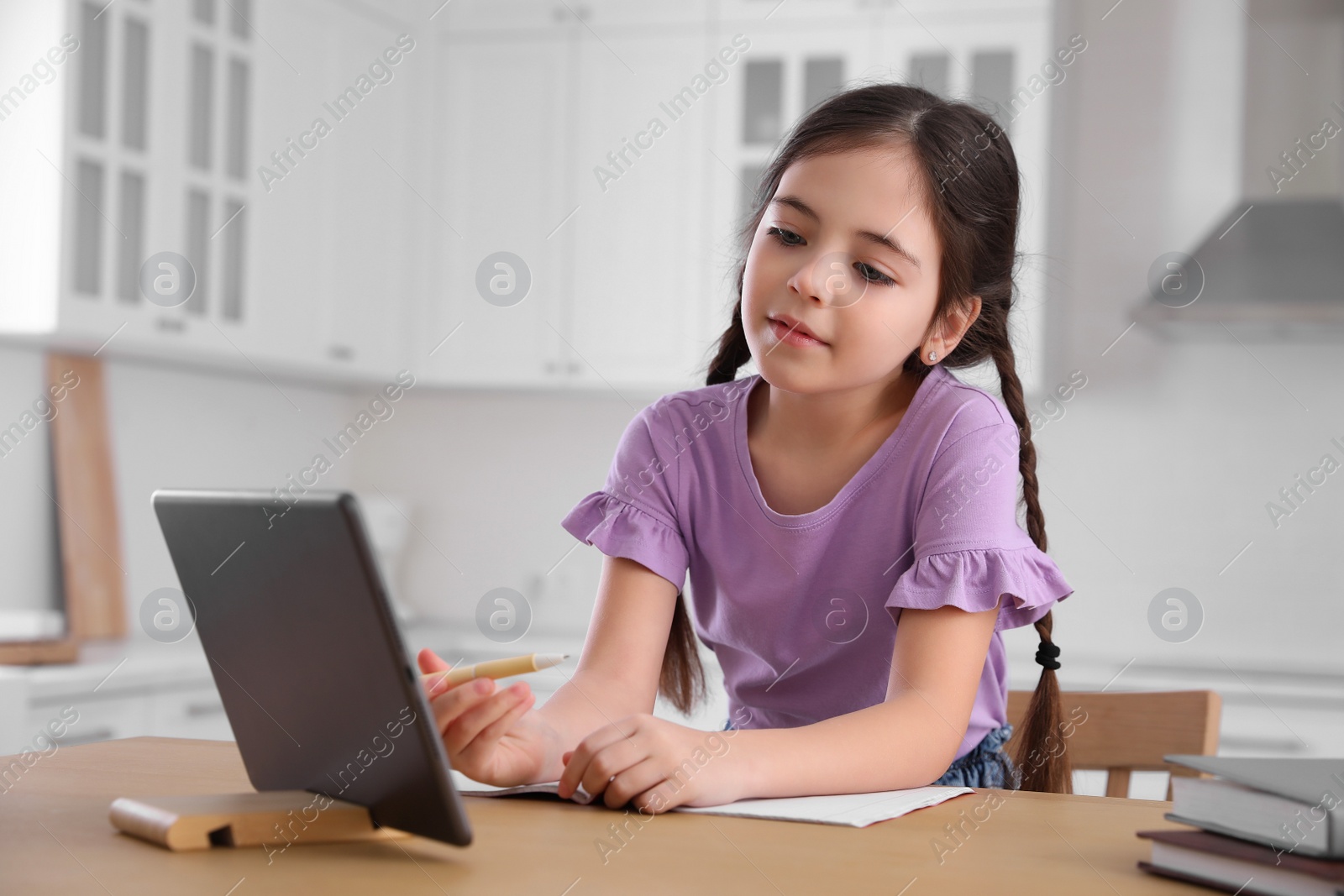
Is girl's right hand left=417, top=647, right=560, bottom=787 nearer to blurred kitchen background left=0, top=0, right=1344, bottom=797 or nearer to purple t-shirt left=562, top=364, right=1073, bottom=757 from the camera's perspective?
purple t-shirt left=562, top=364, right=1073, bottom=757

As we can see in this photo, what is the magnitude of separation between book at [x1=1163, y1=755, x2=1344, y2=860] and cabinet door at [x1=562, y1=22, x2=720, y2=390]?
227cm

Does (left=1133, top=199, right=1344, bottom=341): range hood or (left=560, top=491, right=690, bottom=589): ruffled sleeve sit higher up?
(left=1133, top=199, right=1344, bottom=341): range hood

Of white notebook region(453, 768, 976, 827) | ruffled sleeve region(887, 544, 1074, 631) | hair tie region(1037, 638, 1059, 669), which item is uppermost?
ruffled sleeve region(887, 544, 1074, 631)

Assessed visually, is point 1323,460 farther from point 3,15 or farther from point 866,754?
point 3,15

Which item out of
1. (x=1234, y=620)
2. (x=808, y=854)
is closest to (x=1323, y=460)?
(x=1234, y=620)

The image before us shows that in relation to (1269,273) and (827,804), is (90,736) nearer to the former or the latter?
(827,804)

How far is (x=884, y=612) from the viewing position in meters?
1.13

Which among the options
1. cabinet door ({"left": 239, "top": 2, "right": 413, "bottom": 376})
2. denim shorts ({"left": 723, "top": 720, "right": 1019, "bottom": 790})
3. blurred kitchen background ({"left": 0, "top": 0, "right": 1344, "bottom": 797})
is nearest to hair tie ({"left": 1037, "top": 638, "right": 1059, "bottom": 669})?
denim shorts ({"left": 723, "top": 720, "right": 1019, "bottom": 790})

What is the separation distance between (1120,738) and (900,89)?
0.64 m

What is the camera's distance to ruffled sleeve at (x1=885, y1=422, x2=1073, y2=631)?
95 cm

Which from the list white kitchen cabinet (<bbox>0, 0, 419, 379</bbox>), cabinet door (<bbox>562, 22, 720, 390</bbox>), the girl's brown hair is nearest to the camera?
the girl's brown hair

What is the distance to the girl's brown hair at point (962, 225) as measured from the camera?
111 centimetres

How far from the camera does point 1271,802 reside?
0.59 metres

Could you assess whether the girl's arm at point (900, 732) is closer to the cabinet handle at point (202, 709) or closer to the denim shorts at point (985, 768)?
the denim shorts at point (985, 768)
